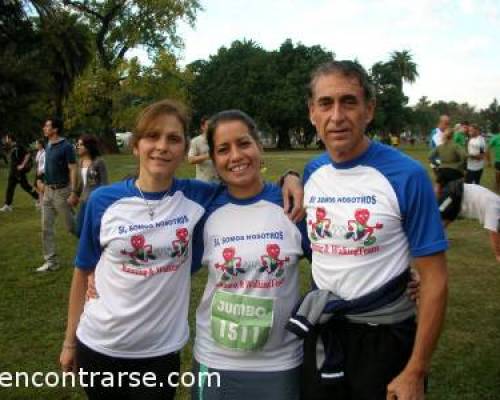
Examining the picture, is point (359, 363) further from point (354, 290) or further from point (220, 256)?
point (220, 256)

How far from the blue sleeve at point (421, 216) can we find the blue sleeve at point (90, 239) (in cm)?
142

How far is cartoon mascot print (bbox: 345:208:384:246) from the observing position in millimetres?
2031

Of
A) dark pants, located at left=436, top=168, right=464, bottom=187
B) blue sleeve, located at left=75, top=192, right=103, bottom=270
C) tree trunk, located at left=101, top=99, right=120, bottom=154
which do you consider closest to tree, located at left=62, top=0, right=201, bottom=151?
tree trunk, located at left=101, top=99, right=120, bottom=154

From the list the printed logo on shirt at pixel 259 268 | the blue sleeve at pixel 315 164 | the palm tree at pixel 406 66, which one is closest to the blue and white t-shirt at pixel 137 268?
the printed logo on shirt at pixel 259 268

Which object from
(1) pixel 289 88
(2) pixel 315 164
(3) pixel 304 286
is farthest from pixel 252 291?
(1) pixel 289 88

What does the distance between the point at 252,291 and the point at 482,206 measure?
554 cm

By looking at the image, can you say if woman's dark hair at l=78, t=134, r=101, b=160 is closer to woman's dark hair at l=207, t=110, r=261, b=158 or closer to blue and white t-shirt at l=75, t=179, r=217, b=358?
blue and white t-shirt at l=75, t=179, r=217, b=358

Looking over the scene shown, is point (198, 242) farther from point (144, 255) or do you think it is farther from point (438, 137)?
point (438, 137)

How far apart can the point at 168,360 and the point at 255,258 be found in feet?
2.24

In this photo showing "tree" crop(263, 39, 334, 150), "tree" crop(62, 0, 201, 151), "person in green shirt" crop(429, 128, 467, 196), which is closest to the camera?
"person in green shirt" crop(429, 128, 467, 196)

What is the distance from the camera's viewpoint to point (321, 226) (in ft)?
7.11

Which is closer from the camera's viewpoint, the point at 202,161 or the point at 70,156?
the point at 70,156

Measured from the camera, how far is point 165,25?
4022cm

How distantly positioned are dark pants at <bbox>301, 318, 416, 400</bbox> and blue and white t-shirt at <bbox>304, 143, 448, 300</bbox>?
0.55 feet
